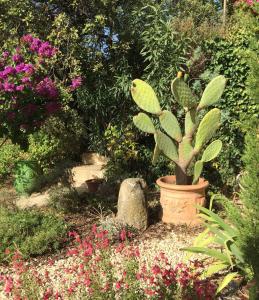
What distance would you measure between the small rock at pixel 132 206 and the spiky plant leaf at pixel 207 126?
1013mm

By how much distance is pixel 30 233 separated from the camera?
476 centimetres

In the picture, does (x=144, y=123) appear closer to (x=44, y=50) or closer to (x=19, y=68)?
(x=44, y=50)

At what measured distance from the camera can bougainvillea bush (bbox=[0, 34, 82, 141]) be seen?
4.69 m

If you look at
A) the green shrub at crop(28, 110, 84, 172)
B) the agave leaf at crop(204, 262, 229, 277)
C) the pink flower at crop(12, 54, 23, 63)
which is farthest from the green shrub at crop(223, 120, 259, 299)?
the green shrub at crop(28, 110, 84, 172)

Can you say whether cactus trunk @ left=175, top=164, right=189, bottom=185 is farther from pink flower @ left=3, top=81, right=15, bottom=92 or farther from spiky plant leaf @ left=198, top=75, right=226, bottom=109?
pink flower @ left=3, top=81, right=15, bottom=92

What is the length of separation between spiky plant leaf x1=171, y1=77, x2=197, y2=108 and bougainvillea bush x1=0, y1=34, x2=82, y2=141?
147 centimetres

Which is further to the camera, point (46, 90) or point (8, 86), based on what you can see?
point (46, 90)

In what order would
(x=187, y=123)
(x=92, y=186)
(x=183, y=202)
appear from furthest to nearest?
(x=92, y=186), (x=187, y=123), (x=183, y=202)

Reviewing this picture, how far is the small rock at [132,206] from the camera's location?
16.7ft

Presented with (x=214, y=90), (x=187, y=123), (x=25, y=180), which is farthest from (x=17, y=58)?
(x=25, y=180)

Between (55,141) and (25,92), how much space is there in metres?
3.27

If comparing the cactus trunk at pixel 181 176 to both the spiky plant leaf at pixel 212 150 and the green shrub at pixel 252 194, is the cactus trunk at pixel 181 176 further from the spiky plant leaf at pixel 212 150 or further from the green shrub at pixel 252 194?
the green shrub at pixel 252 194

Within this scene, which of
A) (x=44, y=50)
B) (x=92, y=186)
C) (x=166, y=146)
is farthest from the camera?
(x=92, y=186)

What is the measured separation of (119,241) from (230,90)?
321 cm
